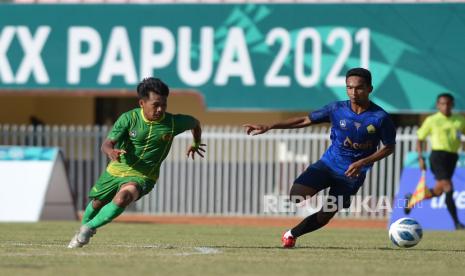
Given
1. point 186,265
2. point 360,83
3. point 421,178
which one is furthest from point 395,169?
point 186,265

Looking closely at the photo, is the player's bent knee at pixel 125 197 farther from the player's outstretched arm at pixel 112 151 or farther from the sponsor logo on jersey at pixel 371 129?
the sponsor logo on jersey at pixel 371 129

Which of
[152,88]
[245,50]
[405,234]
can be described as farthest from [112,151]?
[245,50]

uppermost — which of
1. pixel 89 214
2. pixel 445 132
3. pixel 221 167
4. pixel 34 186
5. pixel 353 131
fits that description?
pixel 353 131

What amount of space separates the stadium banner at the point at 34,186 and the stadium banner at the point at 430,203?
6.07 meters

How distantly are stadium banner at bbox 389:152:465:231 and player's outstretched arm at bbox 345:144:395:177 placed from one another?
7896 mm

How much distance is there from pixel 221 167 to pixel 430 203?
5.26m

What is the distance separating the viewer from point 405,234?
12953mm

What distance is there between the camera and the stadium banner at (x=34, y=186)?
837 inches

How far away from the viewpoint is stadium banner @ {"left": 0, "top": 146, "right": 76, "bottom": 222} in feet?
69.7

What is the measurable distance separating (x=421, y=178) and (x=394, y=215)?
83cm

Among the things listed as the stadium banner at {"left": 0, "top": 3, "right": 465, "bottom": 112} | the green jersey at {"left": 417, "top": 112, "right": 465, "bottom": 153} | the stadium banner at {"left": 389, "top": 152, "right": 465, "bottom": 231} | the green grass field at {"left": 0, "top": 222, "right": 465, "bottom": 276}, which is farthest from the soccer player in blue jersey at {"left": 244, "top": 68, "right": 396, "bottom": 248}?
the stadium banner at {"left": 0, "top": 3, "right": 465, "bottom": 112}

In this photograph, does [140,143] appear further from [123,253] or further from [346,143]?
[346,143]

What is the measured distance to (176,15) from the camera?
2353 centimetres

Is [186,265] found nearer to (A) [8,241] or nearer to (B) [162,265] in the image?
(B) [162,265]
